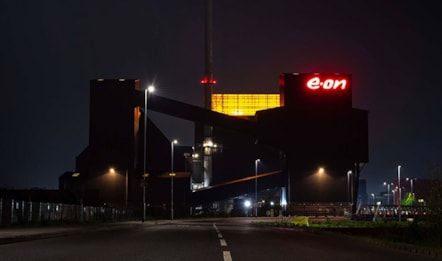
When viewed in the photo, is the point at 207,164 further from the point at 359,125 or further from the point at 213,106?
the point at 359,125

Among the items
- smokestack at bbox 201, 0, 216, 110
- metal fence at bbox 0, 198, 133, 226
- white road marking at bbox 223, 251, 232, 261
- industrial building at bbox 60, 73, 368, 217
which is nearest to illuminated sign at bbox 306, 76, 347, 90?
industrial building at bbox 60, 73, 368, 217

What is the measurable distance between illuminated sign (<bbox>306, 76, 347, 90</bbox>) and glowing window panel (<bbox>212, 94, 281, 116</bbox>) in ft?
116

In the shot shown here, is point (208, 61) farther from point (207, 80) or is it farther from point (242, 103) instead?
point (242, 103)

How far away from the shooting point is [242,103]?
131 m

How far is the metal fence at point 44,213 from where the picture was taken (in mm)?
34500

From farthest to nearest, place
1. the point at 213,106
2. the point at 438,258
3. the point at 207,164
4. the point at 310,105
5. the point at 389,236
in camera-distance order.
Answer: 1. the point at 213,106
2. the point at 207,164
3. the point at 310,105
4. the point at 389,236
5. the point at 438,258

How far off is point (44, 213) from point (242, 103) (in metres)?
93.2

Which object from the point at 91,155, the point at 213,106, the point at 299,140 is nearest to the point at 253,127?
the point at 299,140

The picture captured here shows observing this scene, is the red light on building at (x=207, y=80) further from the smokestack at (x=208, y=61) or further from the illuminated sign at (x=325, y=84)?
the illuminated sign at (x=325, y=84)

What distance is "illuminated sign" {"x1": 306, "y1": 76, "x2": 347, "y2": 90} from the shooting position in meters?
94.3

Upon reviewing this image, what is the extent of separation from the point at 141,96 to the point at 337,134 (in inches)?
1126

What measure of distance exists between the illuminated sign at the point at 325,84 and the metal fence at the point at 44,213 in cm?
4792

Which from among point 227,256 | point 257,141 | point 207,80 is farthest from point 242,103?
point 227,256

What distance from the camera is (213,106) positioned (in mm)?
129125
